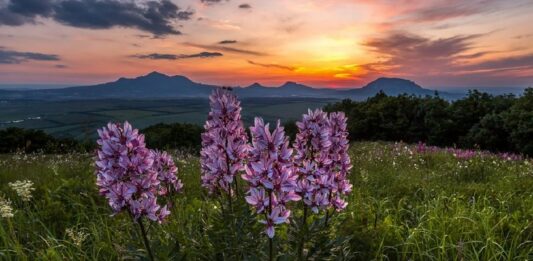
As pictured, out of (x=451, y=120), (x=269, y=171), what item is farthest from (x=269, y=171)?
(x=451, y=120)

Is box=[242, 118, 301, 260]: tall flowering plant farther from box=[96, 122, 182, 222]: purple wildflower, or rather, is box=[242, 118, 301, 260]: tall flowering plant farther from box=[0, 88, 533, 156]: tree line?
box=[0, 88, 533, 156]: tree line

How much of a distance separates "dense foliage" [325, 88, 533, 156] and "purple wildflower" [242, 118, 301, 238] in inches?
1004

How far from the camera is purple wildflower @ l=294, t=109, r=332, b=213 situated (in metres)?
3.63

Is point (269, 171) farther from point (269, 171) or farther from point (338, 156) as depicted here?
point (338, 156)

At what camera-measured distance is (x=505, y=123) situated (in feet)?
97.4

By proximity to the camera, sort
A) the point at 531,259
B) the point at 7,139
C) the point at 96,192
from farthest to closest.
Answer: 1. the point at 7,139
2. the point at 96,192
3. the point at 531,259

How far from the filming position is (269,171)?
9.92ft

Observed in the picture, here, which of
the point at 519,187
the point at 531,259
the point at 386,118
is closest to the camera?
the point at 531,259

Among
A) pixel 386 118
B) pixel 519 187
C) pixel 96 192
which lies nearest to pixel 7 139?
pixel 386 118

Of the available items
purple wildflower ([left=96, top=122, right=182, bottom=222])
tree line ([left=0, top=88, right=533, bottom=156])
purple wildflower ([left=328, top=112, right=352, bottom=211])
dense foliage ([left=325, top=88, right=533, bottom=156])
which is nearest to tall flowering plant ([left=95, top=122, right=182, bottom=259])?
purple wildflower ([left=96, top=122, right=182, bottom=222])

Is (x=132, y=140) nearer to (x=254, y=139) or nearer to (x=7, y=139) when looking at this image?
(x=254, y=139)

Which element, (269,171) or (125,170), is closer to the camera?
(269,171)

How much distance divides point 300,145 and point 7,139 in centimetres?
5174

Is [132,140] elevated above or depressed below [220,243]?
above
